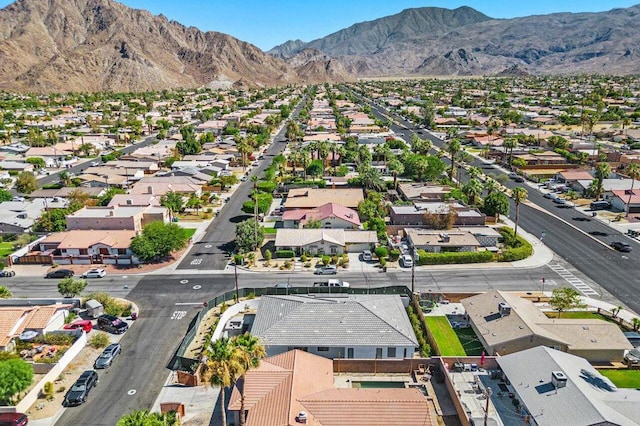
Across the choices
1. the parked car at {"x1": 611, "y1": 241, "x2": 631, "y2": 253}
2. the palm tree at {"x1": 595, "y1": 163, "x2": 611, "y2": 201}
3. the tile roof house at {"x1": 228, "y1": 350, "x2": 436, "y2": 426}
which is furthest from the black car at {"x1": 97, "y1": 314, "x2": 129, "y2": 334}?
the palm tree at {"x1": 595, "y1": 163, "x2": 611, "y2": 201}

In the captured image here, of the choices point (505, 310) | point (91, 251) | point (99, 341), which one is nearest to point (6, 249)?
point (91, 251)

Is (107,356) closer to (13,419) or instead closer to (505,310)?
(13,419)

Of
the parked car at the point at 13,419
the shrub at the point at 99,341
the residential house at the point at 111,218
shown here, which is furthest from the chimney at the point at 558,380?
the residential house at the point at 111,218

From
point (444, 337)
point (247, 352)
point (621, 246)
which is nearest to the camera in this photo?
point (247, 352)

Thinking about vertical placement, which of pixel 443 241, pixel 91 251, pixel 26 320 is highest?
pixel 91 251

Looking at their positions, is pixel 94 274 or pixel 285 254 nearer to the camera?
pixel 94 274

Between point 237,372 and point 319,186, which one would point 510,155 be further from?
point 237,372

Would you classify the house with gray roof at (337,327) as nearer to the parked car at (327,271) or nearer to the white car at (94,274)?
the parked car at (327,271)
